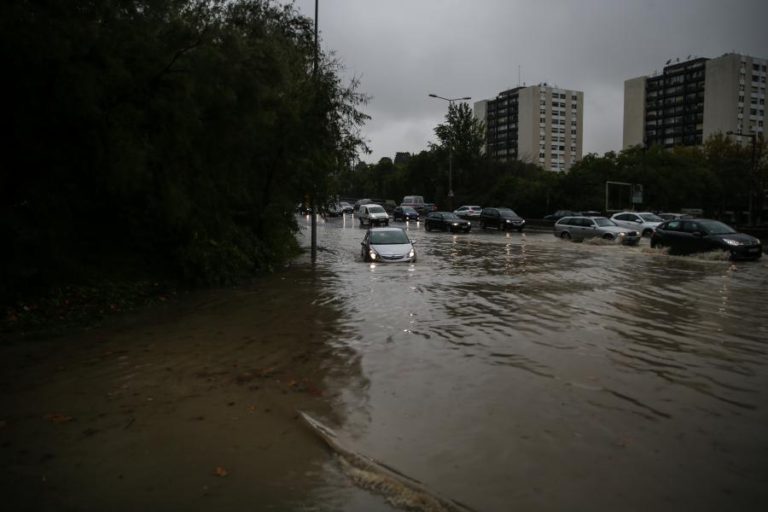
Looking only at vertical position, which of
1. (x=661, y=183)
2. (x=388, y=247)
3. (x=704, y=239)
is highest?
(x=661, y=183)

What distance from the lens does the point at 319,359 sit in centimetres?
821

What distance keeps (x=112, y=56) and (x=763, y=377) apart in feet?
35.0

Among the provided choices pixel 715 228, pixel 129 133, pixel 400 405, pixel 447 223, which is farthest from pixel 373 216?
pixel 400 405

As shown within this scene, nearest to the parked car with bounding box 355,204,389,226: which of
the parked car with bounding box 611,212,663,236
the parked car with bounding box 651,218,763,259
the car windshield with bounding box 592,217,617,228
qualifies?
the parked car with bounding box 611,212,663,236

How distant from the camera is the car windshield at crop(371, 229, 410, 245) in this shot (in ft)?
69.0

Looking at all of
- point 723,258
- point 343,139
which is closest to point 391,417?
point 343,139

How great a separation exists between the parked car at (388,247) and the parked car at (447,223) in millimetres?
20804

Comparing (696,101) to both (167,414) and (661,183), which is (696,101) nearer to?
(661,183)

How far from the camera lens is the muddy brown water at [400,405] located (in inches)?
175

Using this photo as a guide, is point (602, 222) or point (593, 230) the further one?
point (602, 222)

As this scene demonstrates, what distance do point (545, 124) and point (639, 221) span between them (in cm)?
12309

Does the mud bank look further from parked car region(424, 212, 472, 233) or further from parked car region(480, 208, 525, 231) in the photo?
parked car region(480, 208, 525, 231)

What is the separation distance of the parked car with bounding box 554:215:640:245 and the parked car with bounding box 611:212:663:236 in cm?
299

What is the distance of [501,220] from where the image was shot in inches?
1790
